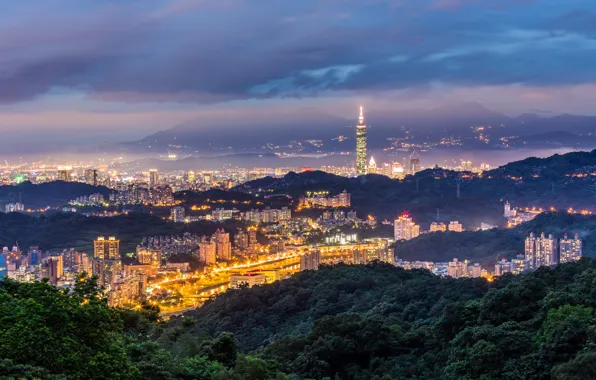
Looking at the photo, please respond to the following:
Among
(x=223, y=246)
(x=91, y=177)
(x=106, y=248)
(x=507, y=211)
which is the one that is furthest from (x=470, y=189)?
(x=106, y=248)

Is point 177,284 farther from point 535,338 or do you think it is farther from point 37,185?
point 37,185

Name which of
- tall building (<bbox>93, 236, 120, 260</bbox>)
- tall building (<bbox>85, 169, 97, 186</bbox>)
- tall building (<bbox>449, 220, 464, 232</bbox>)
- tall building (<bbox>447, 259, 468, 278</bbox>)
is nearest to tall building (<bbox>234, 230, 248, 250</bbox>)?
tall building (<bbox>93, 236, 120, 260</bbox>)

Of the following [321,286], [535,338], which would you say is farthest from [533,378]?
[321,286]

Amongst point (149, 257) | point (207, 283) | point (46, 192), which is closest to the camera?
point (207, 283)

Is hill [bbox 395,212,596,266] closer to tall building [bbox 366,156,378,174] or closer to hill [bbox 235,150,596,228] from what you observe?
hill [bbox 235,150,596,228]

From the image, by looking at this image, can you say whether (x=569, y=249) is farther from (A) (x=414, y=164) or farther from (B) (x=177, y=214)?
(A) (x=414, y=164)

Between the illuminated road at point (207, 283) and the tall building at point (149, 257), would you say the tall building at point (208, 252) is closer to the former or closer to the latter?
the illuminated road at point (207, 283)

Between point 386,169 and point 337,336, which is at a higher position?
point 386,169

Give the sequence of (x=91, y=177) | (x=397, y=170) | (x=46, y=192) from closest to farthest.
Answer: (x=46, y=192) → (x=91, y=177) → (x=397, y=170)
